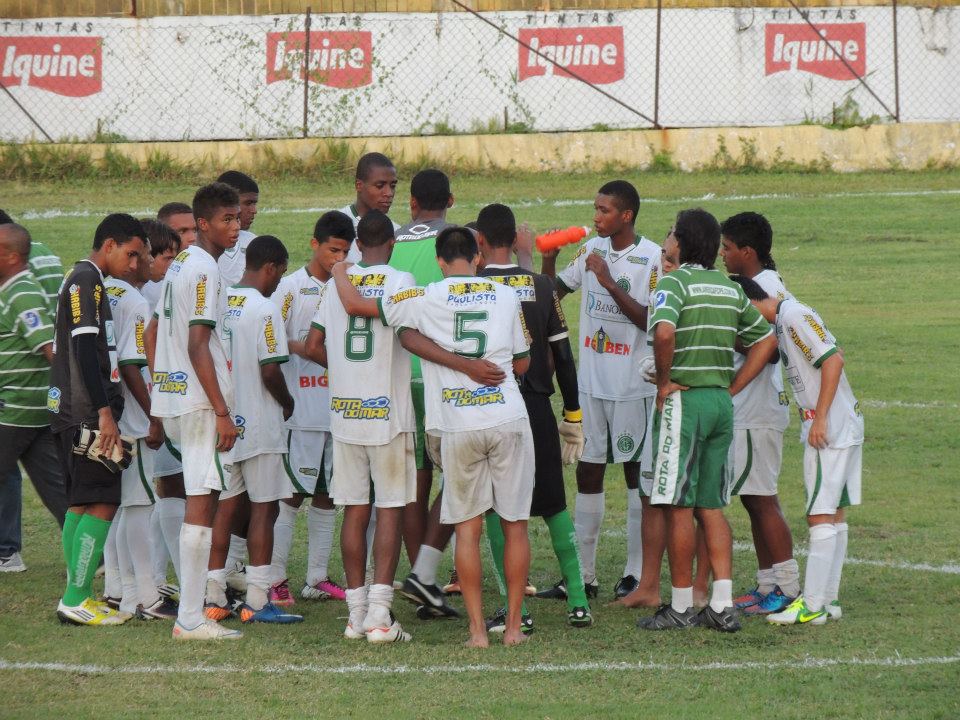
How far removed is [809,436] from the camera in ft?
24.0

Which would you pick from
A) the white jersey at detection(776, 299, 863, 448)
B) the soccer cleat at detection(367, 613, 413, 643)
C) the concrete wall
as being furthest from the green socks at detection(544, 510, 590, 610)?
the concrete wall


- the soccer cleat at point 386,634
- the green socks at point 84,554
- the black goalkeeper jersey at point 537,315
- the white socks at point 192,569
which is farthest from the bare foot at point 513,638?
the green socks at point 84,554

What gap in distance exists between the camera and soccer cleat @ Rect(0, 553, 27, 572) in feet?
28.2

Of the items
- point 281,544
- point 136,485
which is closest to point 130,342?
point 136,485

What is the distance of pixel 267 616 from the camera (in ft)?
24.5

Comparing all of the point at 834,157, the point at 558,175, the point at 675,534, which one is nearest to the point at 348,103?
the point at 558,175

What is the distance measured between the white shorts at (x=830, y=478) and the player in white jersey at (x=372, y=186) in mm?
2968

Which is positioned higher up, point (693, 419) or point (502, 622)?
point (693, 419)

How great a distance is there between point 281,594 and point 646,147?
1391 cm

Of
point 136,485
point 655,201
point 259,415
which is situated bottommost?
point 136,485

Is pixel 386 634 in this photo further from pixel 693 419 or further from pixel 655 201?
pixel 655 201

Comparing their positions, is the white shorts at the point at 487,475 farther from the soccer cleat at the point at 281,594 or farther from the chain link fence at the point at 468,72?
the chain link fence at the point at 468,72

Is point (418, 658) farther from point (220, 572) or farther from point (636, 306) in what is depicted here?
point (636, 306)

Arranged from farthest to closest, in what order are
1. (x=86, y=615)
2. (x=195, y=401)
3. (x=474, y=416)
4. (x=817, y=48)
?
(x=817, y=48)
(x=86, y=615)
(x=195, y=401)
(x=474, y=416)
